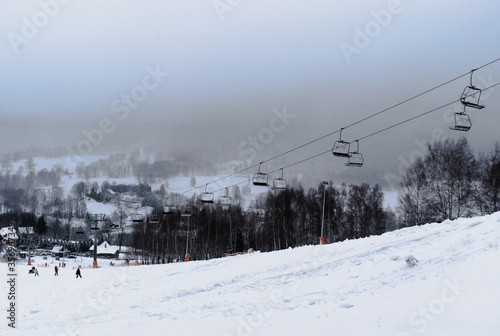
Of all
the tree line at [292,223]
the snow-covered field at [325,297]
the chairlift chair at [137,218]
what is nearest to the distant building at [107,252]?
the tree line at [292,223]

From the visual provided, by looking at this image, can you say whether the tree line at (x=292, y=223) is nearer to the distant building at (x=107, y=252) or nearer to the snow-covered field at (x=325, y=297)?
the snow-covered field at (x=325, y=297)

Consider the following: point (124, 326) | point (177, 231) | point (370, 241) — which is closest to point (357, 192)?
point (177, 231)

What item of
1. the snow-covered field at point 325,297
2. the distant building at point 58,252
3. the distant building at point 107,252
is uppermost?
the snow-covered field at point 325,297

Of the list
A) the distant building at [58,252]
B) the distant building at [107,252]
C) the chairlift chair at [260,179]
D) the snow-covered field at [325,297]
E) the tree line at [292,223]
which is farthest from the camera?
the distant building at [107,252]

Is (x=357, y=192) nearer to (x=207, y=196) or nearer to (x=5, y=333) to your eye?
(x=207, y=196)

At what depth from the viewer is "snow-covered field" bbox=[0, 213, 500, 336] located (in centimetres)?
974

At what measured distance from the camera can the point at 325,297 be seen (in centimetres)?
1380

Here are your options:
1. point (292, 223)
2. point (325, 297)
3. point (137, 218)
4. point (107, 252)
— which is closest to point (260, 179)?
point (325, 297)

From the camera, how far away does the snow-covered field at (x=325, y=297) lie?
9.74 m

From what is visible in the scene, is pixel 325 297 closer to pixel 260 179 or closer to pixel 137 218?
pixel 260 179

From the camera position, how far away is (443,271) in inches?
501

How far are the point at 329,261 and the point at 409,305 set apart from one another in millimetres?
9750

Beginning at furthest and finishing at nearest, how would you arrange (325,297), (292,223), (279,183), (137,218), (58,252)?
(58,252) < (292,223) < (137,218) < (279,183) < (325,297)

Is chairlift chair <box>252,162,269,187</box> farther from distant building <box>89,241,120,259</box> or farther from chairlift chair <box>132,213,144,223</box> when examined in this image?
distant building <box>89,241,120,259</box>
